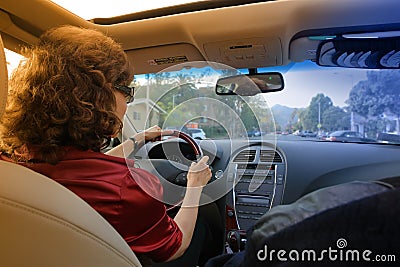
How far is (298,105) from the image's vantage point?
8.13 feet

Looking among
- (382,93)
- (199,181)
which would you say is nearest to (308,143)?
(382,93)

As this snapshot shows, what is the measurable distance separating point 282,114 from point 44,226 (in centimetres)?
191

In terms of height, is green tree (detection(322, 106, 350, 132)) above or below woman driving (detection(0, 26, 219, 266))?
below

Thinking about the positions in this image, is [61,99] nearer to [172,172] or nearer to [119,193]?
[119,193]

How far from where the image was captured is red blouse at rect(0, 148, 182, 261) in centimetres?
115

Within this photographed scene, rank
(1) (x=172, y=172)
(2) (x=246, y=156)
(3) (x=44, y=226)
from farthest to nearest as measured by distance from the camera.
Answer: (2) (x=246, y=156)
(1) (x=172, y=172)
(3) (x=44, y=226)

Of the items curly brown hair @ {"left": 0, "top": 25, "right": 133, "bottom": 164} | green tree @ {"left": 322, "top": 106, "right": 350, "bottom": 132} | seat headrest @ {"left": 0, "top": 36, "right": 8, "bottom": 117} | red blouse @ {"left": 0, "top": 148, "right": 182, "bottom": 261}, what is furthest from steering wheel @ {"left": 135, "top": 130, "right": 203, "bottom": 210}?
green tree @ {"left": 322, "top": 106, "right": 350, "bottom": 132}

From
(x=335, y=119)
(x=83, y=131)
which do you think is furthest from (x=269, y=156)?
(x=83, y=131)

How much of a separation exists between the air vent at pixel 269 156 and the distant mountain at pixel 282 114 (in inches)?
7.1

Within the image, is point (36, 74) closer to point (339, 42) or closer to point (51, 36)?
point (51, 36)

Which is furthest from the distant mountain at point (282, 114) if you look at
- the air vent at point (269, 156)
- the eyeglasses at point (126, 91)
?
the eyeglasses at point (126, 91)

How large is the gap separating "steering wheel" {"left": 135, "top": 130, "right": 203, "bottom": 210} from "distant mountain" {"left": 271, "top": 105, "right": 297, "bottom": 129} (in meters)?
0.68

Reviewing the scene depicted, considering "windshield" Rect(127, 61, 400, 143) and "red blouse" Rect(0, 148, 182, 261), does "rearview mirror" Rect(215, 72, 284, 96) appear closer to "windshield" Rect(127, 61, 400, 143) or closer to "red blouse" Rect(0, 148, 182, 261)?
"windshield" Rect(127, 61, 400, 143)

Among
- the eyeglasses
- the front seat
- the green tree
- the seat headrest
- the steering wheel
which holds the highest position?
the seat headrest
